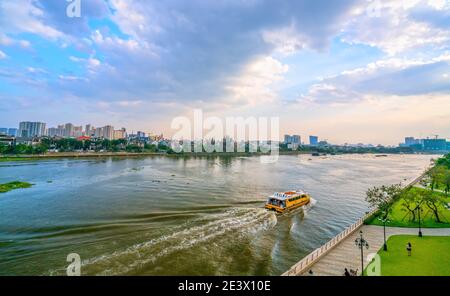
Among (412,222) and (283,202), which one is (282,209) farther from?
(412,222)

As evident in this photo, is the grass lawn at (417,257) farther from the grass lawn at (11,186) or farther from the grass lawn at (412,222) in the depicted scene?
the grass lawn at (11,186)

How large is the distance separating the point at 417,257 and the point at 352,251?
3.29m

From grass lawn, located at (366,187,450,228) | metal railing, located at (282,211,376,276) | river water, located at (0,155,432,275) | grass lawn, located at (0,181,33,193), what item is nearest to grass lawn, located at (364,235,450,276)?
metal railing, located at (282,211,376,276)

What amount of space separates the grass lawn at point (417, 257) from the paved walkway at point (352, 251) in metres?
0.88

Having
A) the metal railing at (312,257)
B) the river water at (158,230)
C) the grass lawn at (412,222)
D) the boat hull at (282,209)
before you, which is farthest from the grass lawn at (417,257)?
the boat hull at (282,209)

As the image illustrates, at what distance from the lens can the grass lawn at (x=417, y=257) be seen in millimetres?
12283

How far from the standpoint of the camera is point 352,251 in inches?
594

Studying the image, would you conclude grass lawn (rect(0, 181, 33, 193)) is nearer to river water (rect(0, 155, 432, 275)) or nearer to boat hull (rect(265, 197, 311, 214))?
river water (rect(0, 155, 432, 275))

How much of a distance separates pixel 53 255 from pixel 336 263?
15764mm

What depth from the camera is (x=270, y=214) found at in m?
24.2

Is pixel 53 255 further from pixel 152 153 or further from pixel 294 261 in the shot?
pixel 152 153

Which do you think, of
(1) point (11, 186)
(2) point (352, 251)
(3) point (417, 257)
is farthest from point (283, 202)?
(1) point (11, 186)

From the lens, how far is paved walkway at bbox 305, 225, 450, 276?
42.2 feet
